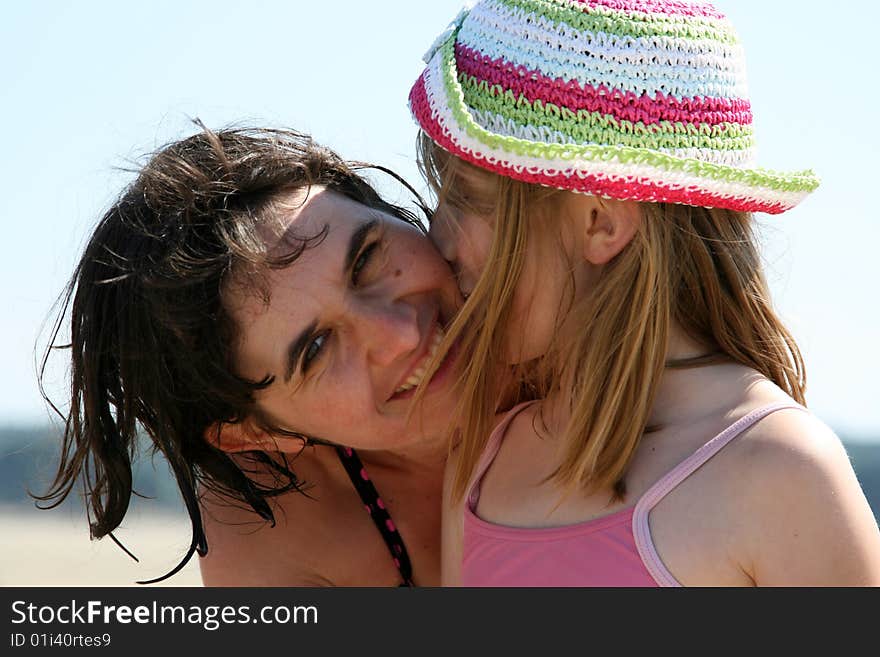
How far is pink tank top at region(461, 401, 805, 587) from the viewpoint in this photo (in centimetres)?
212

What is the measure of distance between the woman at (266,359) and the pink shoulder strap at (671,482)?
609 mm

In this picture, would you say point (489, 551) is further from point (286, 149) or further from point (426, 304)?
point (286, 149)

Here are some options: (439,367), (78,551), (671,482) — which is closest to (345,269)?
(439,367)

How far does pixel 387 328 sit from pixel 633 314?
544 mm

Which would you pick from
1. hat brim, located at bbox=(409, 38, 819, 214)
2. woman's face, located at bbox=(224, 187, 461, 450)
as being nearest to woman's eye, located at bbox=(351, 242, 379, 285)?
woman's face, located at bbox=(224, 187, 461, 450)

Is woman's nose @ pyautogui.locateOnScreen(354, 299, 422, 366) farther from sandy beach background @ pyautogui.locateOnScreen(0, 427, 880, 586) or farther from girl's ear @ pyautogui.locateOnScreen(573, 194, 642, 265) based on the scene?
sandy beach background @ pyautogui.locateOnScreen(0, 427, 880, 586)

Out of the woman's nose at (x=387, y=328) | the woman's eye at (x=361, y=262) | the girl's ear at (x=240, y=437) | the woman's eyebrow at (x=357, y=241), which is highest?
the woman's eyebrow at (x=357, y=241)

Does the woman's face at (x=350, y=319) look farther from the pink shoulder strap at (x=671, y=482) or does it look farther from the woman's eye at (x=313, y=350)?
the pink shoulder strap at (x=671, y=482)

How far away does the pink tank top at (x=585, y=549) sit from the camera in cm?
212

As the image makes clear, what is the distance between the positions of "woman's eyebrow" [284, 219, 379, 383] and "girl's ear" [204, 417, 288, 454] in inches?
13.9

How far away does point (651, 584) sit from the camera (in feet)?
6.98

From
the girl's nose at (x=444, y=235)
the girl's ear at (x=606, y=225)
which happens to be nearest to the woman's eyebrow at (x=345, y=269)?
the girl's nose at (x=444, y=235)

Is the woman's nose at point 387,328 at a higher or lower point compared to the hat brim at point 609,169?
lower

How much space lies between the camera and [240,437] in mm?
2926
